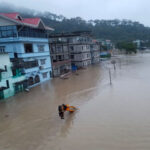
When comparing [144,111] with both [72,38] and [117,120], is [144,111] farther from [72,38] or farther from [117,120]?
[72,38]

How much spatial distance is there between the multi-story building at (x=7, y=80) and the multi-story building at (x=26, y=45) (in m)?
0.99

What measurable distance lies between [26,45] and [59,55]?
13365 millimetres

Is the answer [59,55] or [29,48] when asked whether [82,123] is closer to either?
[29,48]

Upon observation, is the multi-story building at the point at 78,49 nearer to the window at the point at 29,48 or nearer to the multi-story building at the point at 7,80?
the window at the point at 29,48

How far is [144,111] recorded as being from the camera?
12.1 m

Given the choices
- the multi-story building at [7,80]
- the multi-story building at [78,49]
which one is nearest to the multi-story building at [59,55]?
the multi-story building at [78,49]

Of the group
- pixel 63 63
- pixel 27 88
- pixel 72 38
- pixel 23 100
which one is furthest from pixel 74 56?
pixel 23 100

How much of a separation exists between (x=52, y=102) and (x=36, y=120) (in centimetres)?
432

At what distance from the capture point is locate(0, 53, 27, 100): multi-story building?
60.0ft

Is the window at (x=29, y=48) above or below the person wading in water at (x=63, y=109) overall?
above

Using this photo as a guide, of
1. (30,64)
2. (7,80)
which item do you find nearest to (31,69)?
(30,64)

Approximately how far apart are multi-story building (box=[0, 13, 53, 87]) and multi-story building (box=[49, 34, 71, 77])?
188 inches

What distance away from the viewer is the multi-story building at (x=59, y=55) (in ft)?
107

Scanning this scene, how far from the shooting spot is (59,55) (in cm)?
3750
